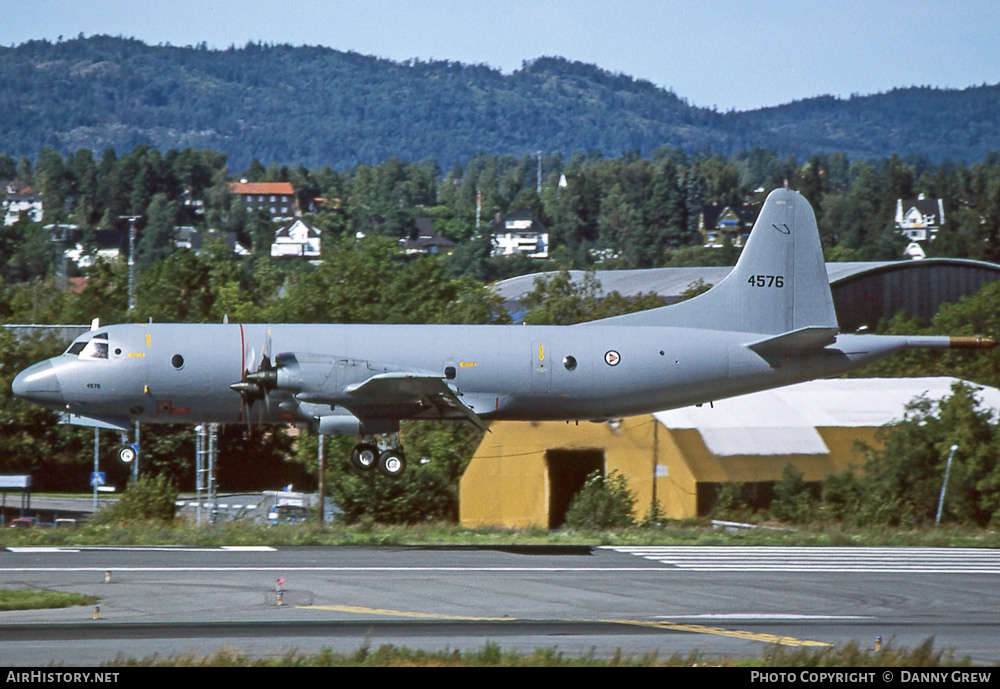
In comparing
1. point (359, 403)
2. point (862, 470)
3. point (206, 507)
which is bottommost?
point (206, 507)

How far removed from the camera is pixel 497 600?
2416 cm

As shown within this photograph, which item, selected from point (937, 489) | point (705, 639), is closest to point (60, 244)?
point (937, 489)

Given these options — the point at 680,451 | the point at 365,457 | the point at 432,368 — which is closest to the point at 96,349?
the point at 365,457

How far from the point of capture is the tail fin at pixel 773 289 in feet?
111

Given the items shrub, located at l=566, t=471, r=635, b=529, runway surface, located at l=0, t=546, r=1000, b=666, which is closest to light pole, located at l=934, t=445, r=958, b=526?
runway surface, located at l=0, t=546, r=1000, b=666

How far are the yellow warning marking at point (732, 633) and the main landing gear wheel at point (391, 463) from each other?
10.9 m

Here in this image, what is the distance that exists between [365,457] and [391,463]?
75cm

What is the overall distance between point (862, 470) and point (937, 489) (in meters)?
2.58

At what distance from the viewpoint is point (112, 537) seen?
114ft

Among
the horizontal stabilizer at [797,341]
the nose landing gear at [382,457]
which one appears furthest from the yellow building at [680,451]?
the nose landing gear at [382,457]

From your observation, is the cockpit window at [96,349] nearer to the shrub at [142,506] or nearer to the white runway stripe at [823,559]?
the shrub at [142,506]

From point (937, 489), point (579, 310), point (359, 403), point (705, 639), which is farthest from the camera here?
point (579, 310)

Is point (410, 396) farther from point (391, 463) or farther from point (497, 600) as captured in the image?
point (497, 600)

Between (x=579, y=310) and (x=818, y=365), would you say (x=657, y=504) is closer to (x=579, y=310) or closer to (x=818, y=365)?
(x=818, y=365)
